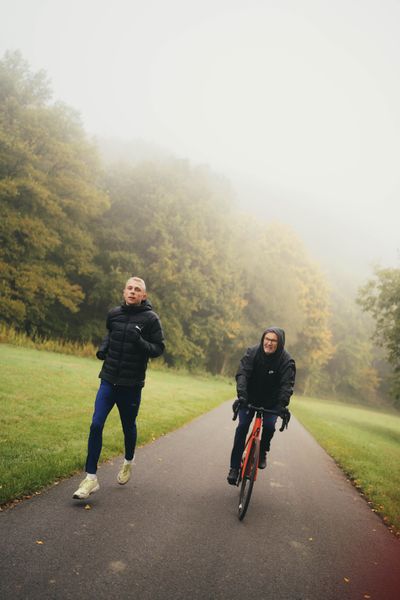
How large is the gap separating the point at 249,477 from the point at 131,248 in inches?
1082

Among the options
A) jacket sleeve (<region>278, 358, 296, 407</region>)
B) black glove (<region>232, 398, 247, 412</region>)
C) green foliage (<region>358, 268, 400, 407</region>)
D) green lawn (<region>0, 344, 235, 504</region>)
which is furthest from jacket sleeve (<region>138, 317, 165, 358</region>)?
green foliage (<region>358, 268, 400, 407</region>)

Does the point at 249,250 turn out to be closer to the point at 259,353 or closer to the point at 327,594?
the point at 259,353

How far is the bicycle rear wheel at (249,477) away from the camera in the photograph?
15.8ft

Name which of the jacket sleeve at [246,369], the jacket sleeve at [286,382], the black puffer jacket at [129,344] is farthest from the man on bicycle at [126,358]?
the jacket sleeve at [286,382]

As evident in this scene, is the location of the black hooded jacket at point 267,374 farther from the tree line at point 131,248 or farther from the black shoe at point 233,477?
the tree line at point 131,248

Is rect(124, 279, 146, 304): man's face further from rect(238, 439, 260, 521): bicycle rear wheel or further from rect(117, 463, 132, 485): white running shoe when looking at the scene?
rect(238, 439, 260, 521): bicycle rear wheel

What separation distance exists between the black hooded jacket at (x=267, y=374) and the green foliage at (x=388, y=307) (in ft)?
60.4

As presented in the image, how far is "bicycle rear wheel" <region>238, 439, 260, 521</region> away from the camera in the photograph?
4.81 metres

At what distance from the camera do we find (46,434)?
22.3 ft

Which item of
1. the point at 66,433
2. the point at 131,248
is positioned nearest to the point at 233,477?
the point at 66,433

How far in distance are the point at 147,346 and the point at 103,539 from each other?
7.05 ft

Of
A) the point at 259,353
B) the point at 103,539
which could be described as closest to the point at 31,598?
the point at 103,539

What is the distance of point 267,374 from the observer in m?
5.82

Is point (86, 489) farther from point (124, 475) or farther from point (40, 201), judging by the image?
point (40, 201)
